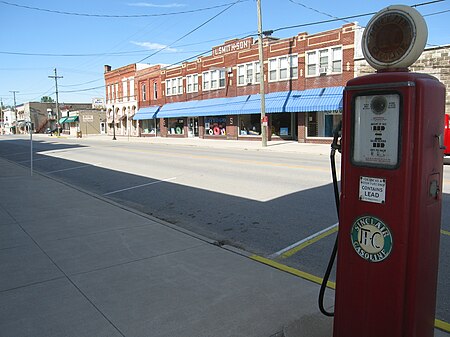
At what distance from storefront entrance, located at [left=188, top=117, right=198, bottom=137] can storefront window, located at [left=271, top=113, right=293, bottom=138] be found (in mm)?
11433

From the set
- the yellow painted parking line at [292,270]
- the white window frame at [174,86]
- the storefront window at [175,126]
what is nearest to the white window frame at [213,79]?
the white window frame at [174,86]

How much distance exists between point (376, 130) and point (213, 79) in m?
35.2

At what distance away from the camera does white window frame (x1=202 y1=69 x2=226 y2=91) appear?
3575 centimetres

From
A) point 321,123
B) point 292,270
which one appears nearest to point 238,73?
point 321,123

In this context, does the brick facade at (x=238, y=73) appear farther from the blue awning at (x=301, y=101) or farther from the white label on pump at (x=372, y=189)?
the white label on pump at (x=372, y=189)

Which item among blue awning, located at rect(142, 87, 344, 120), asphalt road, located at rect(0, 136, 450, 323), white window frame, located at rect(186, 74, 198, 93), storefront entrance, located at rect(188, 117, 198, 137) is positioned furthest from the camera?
storefront entrance, located at rect(188, 117, 198, 137)

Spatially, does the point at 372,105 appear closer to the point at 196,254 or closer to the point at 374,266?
the point at 374,266

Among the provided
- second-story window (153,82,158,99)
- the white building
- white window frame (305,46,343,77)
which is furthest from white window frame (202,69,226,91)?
the white building

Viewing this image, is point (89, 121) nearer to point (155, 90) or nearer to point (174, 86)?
point (155, 90)

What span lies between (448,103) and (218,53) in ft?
66.9

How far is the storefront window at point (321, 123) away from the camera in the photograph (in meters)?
26.5

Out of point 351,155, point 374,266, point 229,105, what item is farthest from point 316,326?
point 229,105

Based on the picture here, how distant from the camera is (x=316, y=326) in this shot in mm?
3234

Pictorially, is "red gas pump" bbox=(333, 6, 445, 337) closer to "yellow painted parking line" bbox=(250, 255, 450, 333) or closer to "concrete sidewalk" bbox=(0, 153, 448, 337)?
"concrete sidewalk" bbox=(0, 153, 448, 337)
